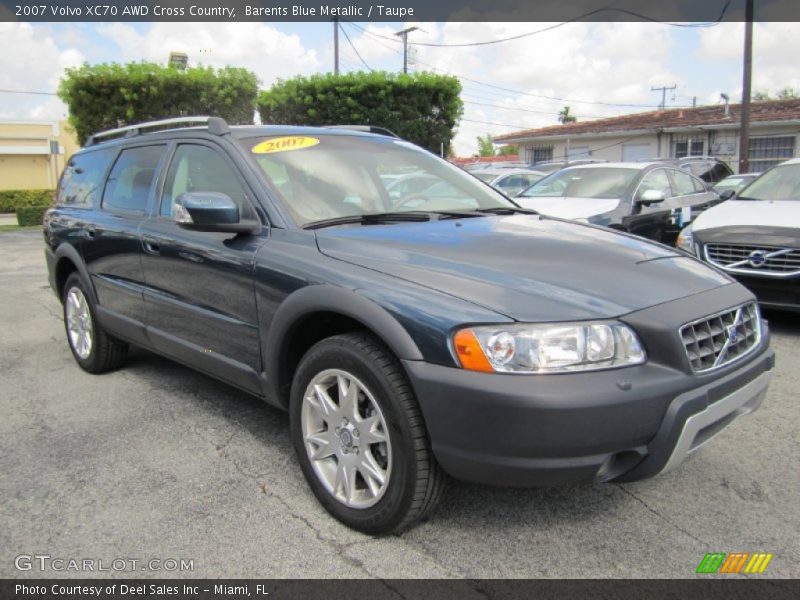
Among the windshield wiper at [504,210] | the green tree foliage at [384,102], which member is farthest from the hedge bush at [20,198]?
the windshield wiper at [504,210]

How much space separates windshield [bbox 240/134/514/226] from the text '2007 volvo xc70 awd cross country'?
13 mm

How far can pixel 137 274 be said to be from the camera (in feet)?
13.3

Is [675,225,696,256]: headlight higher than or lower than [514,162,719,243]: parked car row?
lower

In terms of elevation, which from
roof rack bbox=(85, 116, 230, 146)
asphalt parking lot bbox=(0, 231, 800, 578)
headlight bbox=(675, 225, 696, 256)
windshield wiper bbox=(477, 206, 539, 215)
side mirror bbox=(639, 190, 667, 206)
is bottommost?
asphalt parking lot bbox=(0, 231, 800, 578)

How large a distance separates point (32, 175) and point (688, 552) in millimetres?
46079

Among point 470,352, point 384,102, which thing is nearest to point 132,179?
point 470,352

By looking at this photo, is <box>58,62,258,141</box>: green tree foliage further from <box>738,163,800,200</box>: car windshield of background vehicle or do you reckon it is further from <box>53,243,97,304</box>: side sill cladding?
<box>738,163,800,200</box>: car windshield of background vehicle

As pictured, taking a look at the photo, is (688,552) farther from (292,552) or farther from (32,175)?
(32,175)

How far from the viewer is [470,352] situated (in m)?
2.25

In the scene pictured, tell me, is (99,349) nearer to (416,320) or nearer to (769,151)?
(416,320)

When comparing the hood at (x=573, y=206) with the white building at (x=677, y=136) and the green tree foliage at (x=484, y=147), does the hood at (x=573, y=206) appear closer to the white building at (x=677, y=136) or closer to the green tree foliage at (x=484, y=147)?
the white building at (x=677, y=136)

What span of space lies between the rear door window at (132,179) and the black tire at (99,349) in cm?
74

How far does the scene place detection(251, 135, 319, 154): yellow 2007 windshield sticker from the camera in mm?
3419

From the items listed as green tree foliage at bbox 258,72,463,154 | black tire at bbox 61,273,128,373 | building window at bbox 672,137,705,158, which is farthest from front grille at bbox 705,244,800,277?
building window at bbox 672,137,705,158
